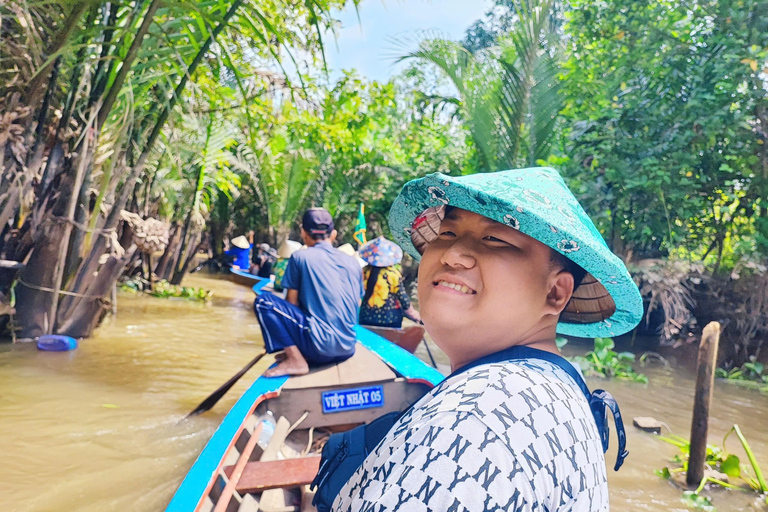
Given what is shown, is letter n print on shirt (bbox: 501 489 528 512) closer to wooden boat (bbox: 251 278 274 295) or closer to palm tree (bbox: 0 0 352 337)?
palm tree (bbox: 0 0 352 337)

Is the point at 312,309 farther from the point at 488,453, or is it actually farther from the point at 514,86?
the point at 514,86

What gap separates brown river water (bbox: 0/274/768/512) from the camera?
3.19 metres

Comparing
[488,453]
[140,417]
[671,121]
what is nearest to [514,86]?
[671,121]

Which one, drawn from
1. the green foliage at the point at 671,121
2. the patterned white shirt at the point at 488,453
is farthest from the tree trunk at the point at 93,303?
the green foliage at the point at 671,121

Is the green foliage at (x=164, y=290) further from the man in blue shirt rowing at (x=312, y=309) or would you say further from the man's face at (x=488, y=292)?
the man's face at (x=488, y=292)

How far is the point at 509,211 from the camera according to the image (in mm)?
876

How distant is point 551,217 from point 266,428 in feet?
9.06

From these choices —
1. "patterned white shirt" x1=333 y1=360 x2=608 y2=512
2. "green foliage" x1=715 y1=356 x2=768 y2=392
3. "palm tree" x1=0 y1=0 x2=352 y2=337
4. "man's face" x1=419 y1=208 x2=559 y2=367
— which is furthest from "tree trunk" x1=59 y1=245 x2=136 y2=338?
"green foliage" x1=715 y1=356 x2=768 y2=392

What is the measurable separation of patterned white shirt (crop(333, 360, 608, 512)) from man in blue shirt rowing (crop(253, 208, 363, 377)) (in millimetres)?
3039

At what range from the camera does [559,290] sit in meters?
0.96

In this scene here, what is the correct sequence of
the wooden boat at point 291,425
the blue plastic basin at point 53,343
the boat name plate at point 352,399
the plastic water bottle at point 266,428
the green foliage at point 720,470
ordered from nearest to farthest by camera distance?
the wooden boat at point 291,425, the plastic water bottle at point 266,428, the boat name plate at point 352,399, the green foliage at point 720,470, the blue plastic basin at point 53,343

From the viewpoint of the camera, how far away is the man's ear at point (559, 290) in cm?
95

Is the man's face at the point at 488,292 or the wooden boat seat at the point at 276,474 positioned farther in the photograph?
the wooden boat seat at the point at 276,474

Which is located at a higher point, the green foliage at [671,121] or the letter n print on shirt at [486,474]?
the green foliage at [671,121]
